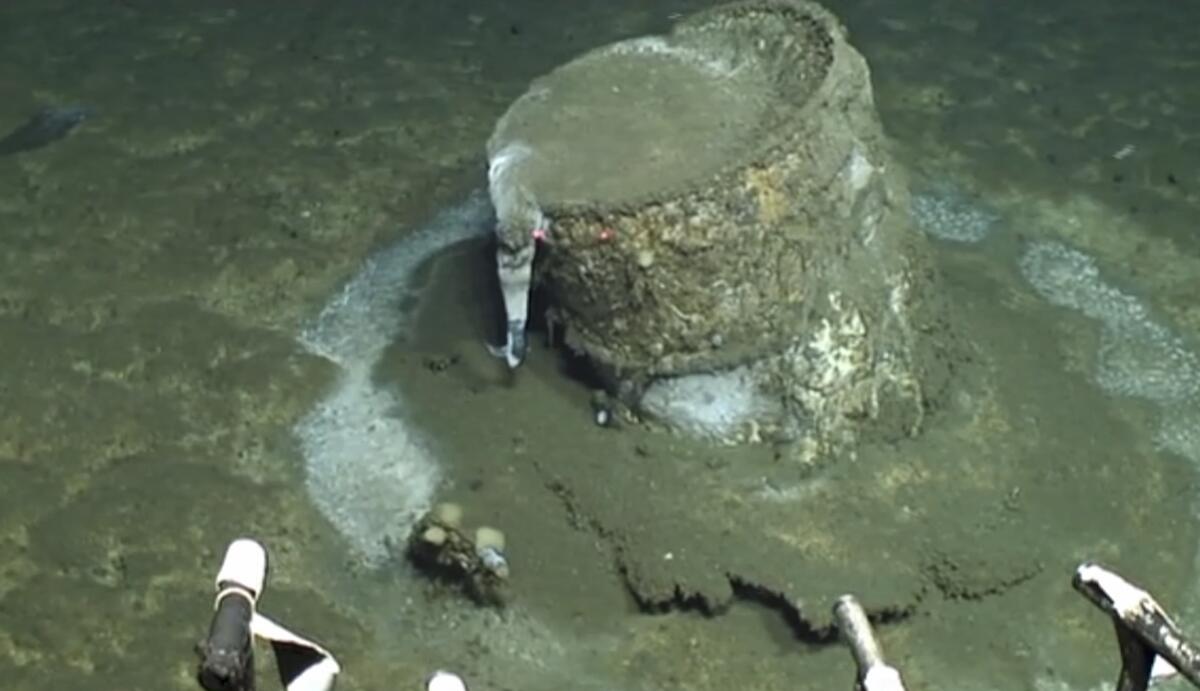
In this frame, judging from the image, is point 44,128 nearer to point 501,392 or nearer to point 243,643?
point 501,392

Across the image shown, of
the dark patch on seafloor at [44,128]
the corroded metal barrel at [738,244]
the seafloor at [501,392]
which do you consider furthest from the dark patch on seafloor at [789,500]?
the dark patch on seafloor at [44,128]

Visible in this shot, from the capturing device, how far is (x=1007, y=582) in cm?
364

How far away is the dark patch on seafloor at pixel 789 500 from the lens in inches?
141

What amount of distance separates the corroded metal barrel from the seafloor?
137 mm

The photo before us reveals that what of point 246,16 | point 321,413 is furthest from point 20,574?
point 246,16

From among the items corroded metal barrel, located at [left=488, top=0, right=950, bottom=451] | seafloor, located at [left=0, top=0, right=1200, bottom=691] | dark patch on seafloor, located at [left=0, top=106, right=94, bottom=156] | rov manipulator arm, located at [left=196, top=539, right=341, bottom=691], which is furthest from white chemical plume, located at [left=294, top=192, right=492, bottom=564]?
rov manipulator arm, located at [left=196, top=539, right=341, bottom=691]

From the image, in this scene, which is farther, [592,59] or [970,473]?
[592,59]

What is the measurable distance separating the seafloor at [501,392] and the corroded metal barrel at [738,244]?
5.4 inches

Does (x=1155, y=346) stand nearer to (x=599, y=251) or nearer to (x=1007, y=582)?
(x=1007, y=582)

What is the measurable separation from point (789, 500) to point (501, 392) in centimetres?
73

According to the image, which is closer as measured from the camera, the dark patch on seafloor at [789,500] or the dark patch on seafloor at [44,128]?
the dark patch on seafloor at [789,500]

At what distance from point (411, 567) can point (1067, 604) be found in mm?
1445

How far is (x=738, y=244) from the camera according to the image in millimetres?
3656

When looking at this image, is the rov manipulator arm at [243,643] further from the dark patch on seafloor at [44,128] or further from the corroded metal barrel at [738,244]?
the dark patch on seafloor at [44,128]
